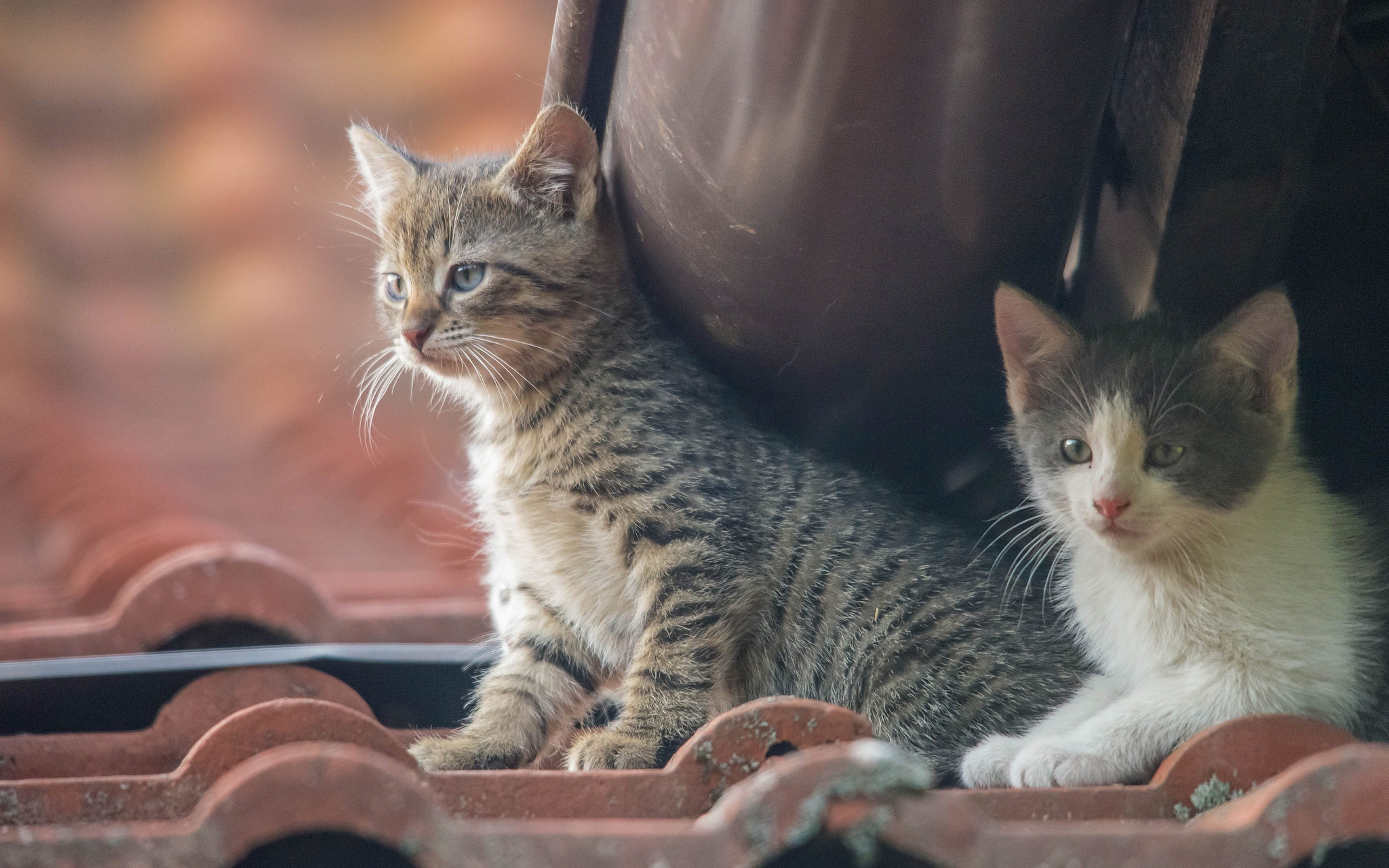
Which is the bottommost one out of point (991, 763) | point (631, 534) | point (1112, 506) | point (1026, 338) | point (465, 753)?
point (465, 753)

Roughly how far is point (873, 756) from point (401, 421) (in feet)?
9.55

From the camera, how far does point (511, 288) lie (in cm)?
217

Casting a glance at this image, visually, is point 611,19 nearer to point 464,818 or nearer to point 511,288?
point 511,288

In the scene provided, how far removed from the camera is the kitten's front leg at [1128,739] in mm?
1518

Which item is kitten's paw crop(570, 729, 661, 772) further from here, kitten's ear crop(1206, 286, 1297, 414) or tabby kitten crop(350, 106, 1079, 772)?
kitten's ear crop(1206, 286, 1297, 414)

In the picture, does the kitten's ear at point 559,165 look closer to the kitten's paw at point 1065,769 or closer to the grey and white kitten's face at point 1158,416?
the grey and white kitten's face at point 1158,416

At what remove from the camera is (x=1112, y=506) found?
5.44ft

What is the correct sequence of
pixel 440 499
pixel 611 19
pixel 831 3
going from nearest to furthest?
1. pixel 831 3
2. pixel 611 19
3. pixel 440 499

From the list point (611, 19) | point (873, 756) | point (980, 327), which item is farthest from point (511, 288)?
point (873, 756)

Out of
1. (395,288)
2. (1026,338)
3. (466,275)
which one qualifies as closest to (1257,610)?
(1026,338)

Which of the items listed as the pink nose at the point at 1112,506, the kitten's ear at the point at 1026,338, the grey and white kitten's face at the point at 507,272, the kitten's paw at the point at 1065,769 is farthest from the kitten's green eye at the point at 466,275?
the kitten's paw at the point at 1065,769

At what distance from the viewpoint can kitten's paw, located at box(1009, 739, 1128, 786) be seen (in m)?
1.51

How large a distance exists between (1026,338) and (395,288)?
1310 millimetres

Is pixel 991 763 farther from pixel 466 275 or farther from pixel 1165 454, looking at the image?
pixel 466 275
